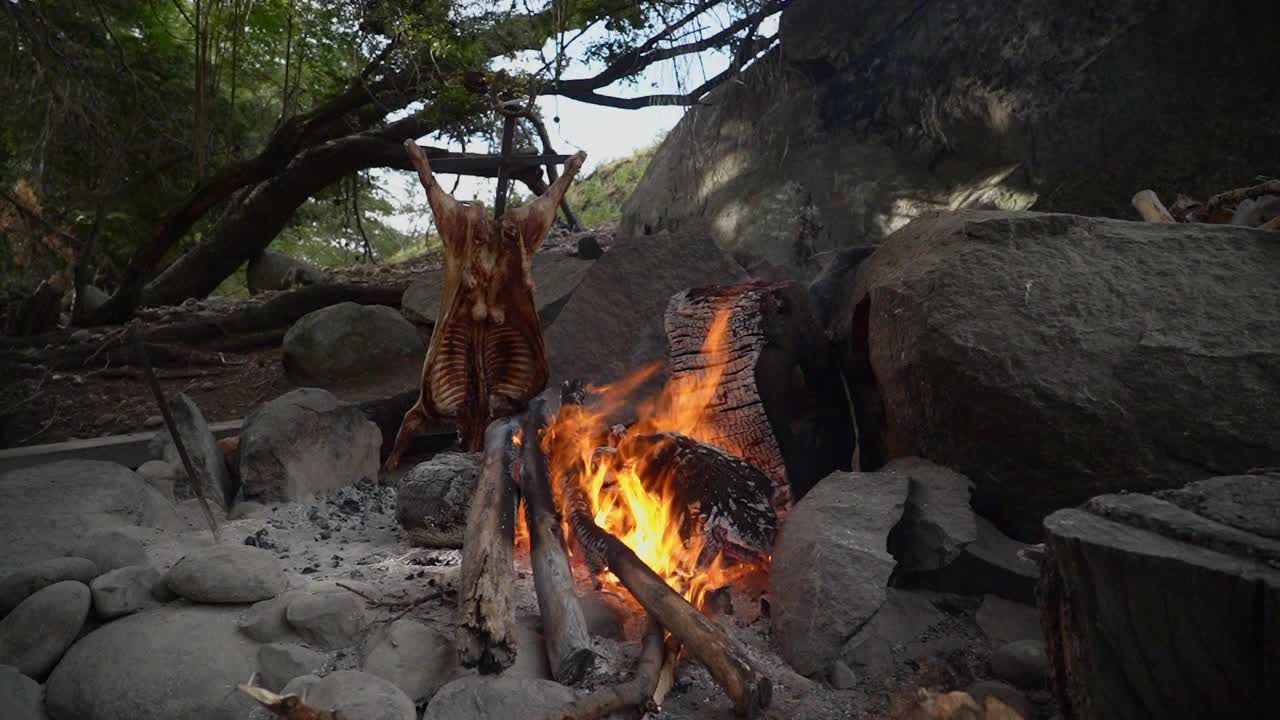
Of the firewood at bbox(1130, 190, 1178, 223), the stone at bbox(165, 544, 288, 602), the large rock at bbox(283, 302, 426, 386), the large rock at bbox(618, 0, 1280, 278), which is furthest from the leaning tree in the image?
the stone at bbox(165, 544, 288, 602)

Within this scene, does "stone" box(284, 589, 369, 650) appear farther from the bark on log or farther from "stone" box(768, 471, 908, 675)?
the bark on log

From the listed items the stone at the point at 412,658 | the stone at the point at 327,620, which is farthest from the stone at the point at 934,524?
the stone at the point at 327,620

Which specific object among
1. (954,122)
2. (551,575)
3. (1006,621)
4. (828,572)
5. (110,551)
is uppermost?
(954,122)

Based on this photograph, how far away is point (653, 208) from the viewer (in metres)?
5.95

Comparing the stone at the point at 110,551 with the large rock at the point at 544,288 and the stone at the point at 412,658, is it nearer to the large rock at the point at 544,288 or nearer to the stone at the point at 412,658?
the stone at the point at 412,658

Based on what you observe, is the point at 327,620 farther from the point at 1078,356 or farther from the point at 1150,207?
the point at 1150,207

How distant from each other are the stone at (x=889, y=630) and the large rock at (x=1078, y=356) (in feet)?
1.59

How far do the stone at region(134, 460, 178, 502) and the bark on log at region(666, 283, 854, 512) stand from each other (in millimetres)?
2278

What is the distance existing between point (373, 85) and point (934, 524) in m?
6.05

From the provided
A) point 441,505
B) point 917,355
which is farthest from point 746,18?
point 441,505

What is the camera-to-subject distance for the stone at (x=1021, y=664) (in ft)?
6.92

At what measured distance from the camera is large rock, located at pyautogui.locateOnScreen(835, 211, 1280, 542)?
237cm

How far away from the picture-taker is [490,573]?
2160mm

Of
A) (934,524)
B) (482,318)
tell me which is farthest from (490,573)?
(934,524)
